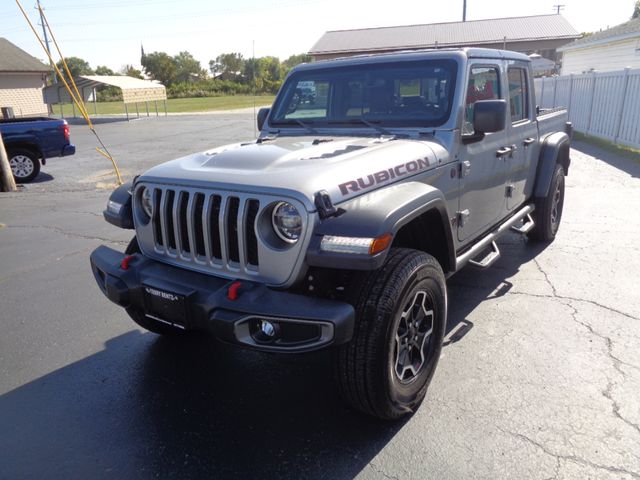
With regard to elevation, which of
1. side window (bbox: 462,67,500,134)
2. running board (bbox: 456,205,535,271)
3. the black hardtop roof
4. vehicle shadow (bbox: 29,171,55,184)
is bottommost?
vehicle shadow (bbox: 29,171,55,184)

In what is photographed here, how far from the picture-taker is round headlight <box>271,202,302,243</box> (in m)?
2.55

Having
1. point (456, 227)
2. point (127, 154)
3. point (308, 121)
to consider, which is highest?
point (308, 121)

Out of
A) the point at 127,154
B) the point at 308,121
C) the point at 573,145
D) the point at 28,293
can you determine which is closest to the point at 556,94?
the point at 573,145

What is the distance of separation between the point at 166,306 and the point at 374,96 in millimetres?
2210

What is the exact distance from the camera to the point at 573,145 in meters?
13.9

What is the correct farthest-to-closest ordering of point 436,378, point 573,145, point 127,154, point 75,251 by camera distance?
point 127,154 → point 573,145 → point 75,251 → point 436,378

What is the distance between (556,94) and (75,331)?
18136 millimetres

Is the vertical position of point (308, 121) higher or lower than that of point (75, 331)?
higher

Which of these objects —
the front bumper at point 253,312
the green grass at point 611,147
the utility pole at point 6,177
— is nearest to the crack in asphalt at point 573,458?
the front bumper at point 253,312

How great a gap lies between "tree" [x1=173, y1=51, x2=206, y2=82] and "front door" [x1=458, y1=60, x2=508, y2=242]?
8786 centimetres

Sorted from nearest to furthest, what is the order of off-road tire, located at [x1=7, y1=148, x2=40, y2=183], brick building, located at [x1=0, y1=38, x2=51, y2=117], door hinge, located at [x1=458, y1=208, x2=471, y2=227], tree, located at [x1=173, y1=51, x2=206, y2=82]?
1. door hinge, located at [x1=458, y1=208, x2=471, y2=227]
2. off-road tire, located at [x1=7, y1=148, x2=40, y2=183]
3. brick building, located at [x1=0, y1=38, x2=51, y2=117]
4. tree, located at [x1=173, y1=51, x2=206, y2=82]

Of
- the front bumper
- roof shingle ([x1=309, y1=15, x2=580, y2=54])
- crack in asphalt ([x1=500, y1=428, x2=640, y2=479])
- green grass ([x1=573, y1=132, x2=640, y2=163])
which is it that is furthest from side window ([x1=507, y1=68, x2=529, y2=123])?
roof shingle ([x1=309, y1=15, x2=580, y2=54])

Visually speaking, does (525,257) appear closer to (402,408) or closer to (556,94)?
(402,408)

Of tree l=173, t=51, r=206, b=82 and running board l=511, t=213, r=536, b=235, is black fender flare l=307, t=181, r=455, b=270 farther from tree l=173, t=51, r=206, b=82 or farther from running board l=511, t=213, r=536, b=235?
tree l=173, t=51, r=206, b=82
